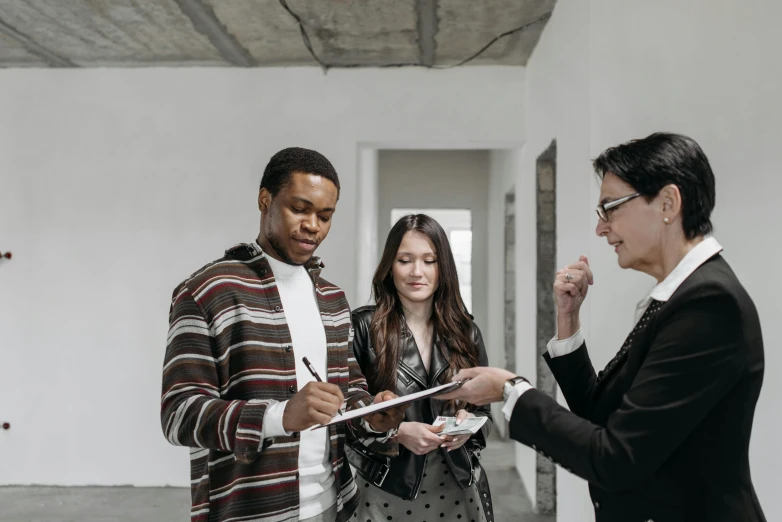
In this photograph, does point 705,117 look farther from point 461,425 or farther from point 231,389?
point 231,389

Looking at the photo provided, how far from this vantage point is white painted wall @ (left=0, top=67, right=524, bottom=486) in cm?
448

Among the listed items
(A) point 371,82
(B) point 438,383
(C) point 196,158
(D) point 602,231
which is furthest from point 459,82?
(D) point 602,231

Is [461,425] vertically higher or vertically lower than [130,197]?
lower

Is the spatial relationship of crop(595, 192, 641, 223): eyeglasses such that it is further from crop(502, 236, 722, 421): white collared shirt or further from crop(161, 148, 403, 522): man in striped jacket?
crop(161, 148, 403, 522): man in striped jacket

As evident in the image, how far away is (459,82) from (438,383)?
282 cm

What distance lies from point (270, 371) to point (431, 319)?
872mm

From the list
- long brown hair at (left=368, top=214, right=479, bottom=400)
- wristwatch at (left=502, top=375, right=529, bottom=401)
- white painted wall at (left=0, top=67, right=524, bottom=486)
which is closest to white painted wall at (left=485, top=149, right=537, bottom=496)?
white painted wall at (left=0, top=67, right=524, bottom=486)

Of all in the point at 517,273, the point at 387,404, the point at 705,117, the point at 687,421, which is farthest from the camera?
the point at 517,273

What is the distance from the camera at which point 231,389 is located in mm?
1492

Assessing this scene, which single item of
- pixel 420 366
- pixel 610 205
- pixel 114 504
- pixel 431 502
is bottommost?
pixel 114 504

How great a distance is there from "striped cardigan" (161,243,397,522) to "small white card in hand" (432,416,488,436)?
0.44 meters

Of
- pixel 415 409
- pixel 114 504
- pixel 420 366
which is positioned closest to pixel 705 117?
pixel 420 366

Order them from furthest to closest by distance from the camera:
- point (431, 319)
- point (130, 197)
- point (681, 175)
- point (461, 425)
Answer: point (130, 197) < point (431, 319) < point (461, 425) < point (681, 175)

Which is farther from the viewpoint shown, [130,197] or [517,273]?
[517,273]
